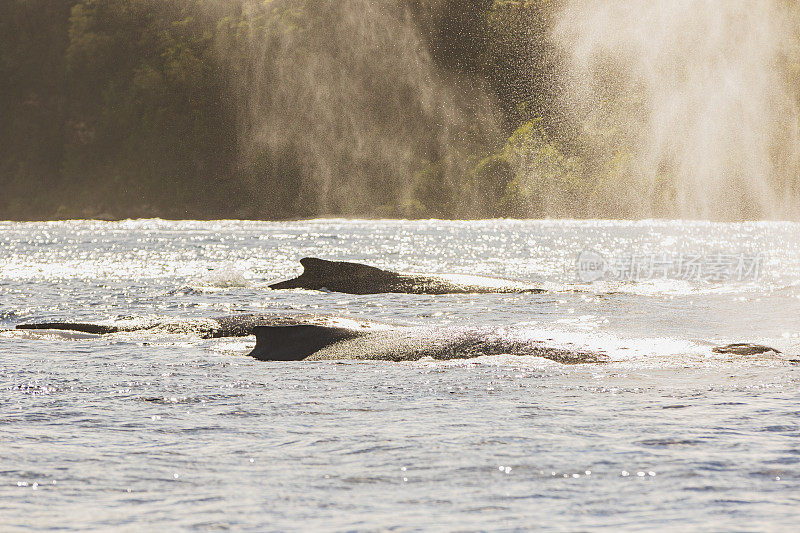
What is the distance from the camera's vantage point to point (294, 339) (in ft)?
69.9

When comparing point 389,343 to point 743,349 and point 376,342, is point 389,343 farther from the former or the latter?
point 743,349

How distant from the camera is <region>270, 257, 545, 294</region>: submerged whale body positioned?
122 feet

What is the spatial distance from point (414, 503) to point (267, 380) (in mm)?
8194

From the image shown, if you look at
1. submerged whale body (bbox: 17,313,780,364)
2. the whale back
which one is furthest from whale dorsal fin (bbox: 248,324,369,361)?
the whale back

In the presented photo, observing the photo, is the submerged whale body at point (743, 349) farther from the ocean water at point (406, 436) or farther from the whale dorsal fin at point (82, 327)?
the whale dorsal fin at point (82, 327)

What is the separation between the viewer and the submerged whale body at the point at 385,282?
3706 centimetres

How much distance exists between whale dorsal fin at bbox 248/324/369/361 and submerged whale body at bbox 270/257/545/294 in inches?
595

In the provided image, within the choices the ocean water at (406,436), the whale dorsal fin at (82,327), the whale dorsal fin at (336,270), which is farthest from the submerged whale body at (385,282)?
the whale dorsal fin at (82,327)

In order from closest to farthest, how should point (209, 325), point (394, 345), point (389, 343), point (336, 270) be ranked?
point (394, 345) < point (389, 343) < point (209, 325) < point (336, 270)

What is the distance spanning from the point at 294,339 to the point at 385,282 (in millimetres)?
17346

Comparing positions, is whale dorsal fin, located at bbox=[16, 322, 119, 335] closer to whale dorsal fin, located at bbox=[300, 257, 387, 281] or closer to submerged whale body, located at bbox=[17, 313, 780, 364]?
submerged whale body, located at bbox=[17, 313, 780, 364]

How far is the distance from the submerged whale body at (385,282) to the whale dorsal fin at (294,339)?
49.6 ft

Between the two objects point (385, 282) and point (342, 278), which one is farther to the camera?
point (342, 278)

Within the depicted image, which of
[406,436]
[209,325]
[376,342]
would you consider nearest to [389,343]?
[376,342]
